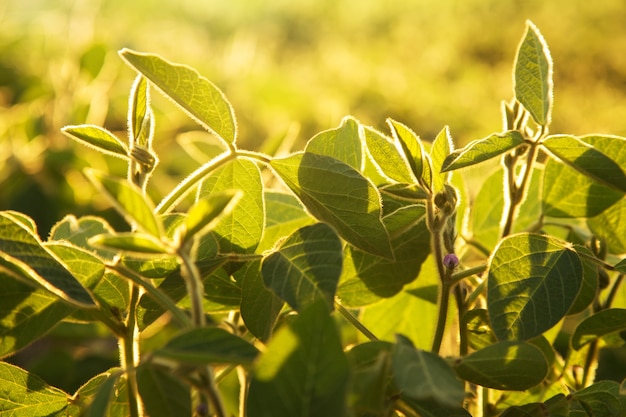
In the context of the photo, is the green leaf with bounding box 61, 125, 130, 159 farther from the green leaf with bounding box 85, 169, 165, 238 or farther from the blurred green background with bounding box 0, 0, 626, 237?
the blurred green background with bounding box 0, 0, 626, 237

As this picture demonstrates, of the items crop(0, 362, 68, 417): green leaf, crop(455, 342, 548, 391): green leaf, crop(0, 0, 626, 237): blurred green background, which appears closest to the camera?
crop(455, 342, 548, 391): green leaf

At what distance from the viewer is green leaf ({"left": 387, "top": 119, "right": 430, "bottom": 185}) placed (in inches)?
23.2

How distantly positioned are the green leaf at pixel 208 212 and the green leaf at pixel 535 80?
30 cm

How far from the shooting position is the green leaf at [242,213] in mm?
611

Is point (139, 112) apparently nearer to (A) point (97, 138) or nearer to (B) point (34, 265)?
(A) point (97, 138)

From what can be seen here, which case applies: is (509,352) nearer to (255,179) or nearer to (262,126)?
(255,179)

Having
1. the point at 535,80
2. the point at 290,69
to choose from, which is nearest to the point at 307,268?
the point at 535,80

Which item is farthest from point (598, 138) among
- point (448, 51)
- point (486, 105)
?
point (448, 51)

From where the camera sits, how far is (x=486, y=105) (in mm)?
4336

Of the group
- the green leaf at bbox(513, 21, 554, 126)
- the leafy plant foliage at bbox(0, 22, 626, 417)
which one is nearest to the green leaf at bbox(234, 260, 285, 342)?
the leafy plant foliage at bbox(0, 22, 626, 417)

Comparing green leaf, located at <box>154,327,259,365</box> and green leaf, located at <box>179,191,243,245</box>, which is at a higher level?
green leaf, located at <box>179,191,243,245</box>

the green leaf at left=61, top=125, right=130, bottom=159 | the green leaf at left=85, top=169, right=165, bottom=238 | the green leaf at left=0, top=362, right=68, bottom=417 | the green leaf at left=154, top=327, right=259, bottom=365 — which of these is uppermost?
the green leaf at left=61, top=125, right=130, bottom=159

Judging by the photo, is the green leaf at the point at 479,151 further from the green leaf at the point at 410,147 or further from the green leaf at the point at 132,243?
the green leaf at the point at 132,243

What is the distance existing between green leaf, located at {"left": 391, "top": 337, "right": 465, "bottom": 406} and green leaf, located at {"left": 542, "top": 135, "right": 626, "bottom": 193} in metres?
0.24
